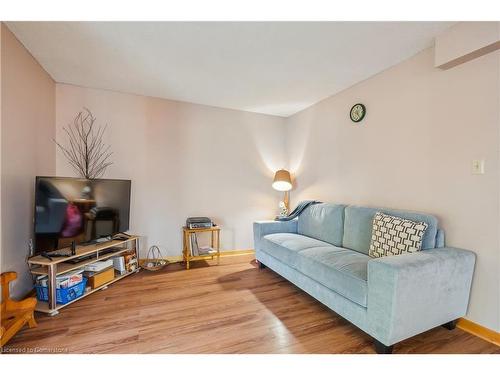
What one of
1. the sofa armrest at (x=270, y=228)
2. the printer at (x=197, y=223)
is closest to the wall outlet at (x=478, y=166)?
the sofa armrest at (x=270, y=228)

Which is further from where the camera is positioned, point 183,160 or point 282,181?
point 282,181

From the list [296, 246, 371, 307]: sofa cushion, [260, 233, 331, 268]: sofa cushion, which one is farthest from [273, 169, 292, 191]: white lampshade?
[296, 246, 371, 307]: sofa cushion

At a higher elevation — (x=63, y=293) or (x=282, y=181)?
(x=282, y=181)

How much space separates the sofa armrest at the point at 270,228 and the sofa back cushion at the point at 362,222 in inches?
31.4

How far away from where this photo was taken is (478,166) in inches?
65.6

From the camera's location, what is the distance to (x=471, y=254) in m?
1.65

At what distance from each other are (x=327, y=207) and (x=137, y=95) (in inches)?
111

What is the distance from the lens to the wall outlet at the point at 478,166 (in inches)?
64.9

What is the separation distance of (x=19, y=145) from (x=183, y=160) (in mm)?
1676

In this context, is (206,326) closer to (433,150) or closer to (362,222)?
(362,222)

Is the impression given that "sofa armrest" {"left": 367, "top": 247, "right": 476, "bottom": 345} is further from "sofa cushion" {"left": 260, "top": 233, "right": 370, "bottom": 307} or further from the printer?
the printer

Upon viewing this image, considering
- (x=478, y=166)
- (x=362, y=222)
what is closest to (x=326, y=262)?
(x=362, y=222)

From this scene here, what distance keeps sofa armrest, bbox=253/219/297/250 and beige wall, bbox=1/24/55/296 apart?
90.4 inches

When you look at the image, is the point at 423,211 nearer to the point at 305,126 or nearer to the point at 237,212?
the point at 305,126
